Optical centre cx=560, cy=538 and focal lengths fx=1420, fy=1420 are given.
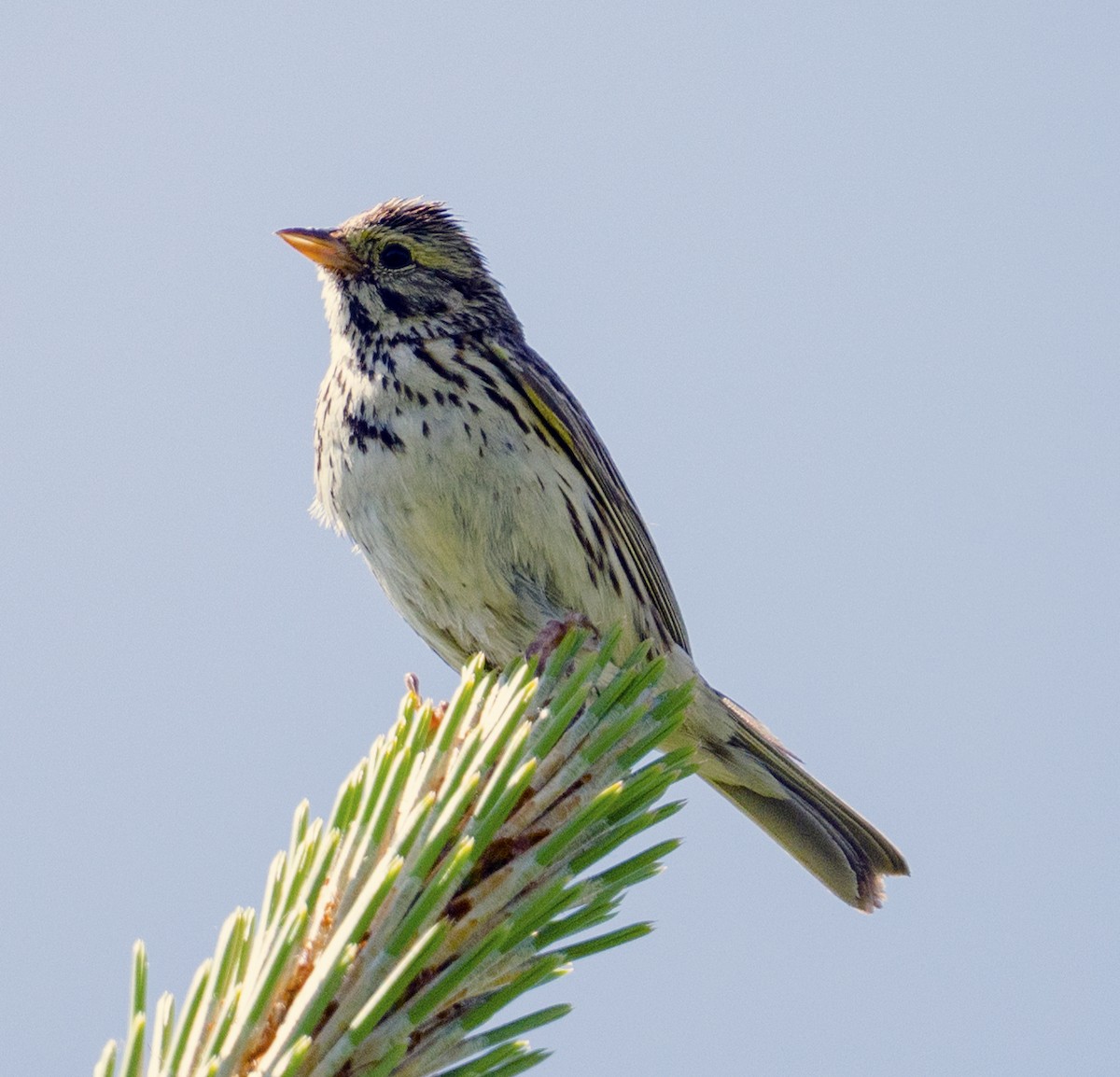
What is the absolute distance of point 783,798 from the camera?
18.7 feet

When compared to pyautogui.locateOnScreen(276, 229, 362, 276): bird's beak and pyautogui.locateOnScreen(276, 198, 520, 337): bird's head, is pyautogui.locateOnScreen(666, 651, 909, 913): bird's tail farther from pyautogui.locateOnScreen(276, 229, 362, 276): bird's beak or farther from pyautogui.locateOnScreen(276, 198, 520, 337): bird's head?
pyautogui.locateOnScreen(276, 229, 362, 276): bird's beak

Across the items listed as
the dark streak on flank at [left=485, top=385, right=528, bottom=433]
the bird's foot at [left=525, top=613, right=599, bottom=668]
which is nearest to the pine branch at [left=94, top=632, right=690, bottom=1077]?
the bird's foot at [left=525, top=613, right=599, bottom=668]

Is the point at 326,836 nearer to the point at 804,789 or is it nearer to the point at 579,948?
the point at 579,948

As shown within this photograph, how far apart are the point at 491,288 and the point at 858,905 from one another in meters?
3.23

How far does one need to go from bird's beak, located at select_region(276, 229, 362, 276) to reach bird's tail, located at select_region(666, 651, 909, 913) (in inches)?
91.3

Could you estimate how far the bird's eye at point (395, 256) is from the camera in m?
6.24

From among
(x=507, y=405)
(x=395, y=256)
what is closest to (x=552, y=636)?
(x=507, y=405)

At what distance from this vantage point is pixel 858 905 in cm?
514

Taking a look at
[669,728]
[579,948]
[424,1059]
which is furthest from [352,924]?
[669,728]

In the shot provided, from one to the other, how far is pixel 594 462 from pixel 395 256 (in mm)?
1346

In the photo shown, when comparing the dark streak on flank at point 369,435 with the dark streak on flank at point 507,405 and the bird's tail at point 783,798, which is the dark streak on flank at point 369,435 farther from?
the bird's tail at point 783,798

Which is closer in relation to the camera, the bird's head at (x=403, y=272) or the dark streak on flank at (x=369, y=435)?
the dark streak on flank at (x=369, y=435)

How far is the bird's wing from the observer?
5691 millimetres

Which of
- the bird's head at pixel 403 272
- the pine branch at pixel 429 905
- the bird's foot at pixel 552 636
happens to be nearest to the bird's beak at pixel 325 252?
the bird's head at pixel 403 272
